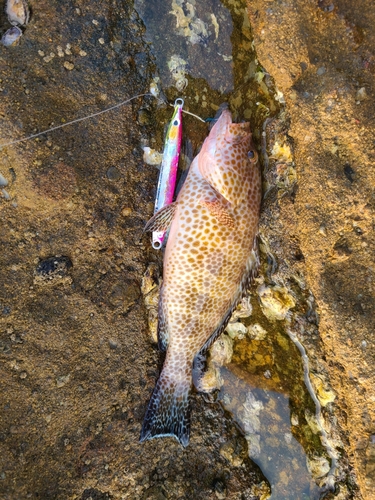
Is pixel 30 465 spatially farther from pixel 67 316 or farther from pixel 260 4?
pixel 260 4

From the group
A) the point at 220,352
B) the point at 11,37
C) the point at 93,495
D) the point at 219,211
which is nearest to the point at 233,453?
the point at 220,352

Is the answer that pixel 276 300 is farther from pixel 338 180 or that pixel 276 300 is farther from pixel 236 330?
pixel 338 180

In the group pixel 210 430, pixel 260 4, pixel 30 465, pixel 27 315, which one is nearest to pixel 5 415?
pixel 30 465

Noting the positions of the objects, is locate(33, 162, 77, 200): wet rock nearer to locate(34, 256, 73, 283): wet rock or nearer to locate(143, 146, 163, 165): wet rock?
locate(34, 256, 73, 283): wet rock

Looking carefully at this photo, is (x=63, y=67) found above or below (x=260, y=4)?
below

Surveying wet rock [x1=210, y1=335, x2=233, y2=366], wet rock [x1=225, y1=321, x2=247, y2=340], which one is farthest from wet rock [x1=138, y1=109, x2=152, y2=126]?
wet rock [x1=210, y1=335, x2=233, y2=366]

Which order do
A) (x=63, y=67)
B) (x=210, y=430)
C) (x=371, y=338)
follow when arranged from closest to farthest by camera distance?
(x=371, y=338) → (x=63, y=67) → (x=210, y=430)

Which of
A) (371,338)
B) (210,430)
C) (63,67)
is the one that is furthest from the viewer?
(210,430)

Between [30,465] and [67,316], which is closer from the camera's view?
[30,465]
